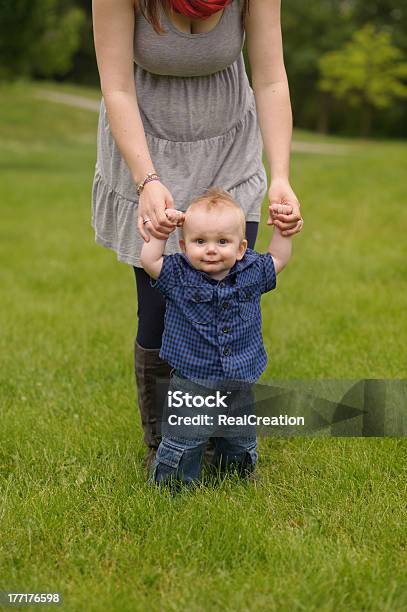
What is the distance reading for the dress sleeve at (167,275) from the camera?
2.74 meters

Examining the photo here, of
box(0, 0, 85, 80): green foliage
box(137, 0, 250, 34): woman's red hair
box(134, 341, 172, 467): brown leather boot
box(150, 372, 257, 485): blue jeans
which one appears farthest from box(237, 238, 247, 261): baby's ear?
box(0, 0, 85, 80): green foliage

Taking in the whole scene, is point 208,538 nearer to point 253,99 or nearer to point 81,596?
point 81,596

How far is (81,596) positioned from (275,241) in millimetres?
1315

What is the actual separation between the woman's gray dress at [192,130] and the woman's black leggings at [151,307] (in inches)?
2.5

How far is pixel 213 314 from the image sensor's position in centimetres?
275

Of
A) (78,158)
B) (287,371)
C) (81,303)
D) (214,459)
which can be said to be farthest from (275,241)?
(78,158)

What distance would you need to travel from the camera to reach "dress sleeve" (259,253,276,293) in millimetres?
2799

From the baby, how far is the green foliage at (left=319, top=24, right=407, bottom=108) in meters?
38.7

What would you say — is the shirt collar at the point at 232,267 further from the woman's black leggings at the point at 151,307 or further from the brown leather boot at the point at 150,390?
the brown leather boot at the point at 150,390

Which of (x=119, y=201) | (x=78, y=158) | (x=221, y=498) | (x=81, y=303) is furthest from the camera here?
(x=78, y=158)

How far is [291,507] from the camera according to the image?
9.43 ft

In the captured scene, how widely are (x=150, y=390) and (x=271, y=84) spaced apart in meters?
1.29

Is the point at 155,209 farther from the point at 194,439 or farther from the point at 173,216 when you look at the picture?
the point at 194,439

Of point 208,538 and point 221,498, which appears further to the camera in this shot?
point 221,498
